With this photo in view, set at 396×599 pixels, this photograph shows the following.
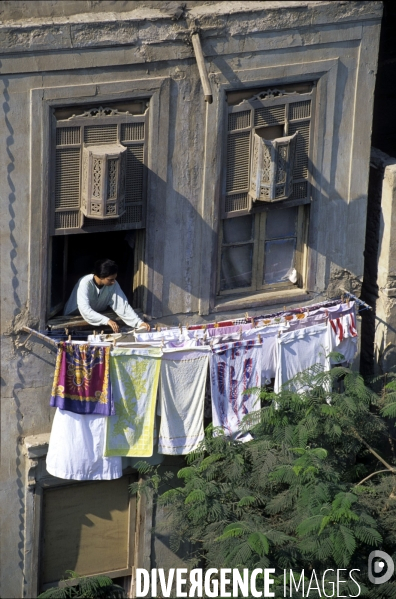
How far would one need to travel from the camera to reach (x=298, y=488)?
10.4 meters

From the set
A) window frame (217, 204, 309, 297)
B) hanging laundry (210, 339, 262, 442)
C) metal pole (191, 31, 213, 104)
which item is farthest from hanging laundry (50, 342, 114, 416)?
metal pole (191, 31, 213, 104)

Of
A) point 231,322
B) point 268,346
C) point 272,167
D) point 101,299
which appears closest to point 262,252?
point 231,322

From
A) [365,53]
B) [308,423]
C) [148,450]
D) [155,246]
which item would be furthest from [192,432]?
[365,53]

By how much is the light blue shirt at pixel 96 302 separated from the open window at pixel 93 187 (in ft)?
0.53

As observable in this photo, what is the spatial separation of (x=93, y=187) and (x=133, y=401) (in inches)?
83.9

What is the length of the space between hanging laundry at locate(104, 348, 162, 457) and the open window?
31.8 inches

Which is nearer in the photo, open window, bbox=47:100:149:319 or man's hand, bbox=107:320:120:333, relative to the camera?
open window, bbox=47:100:149:319

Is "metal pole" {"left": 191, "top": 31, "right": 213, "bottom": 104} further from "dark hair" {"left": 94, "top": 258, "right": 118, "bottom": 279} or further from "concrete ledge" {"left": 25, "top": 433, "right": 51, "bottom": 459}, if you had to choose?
"concrete ledge" {"left": 25, "top": 433, "right": 51, "bottom": 459}

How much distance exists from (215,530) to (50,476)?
184 cm

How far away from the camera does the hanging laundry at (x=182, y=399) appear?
35.9ft

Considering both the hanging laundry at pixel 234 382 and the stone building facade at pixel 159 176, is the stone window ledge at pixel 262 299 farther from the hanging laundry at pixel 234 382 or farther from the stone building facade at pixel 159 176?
the hanging laundry at pixel 234 382

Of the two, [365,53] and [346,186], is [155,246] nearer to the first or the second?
[346,186]

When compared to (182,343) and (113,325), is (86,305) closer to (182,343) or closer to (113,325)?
(113,325)

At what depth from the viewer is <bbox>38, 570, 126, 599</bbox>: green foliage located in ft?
35.9
